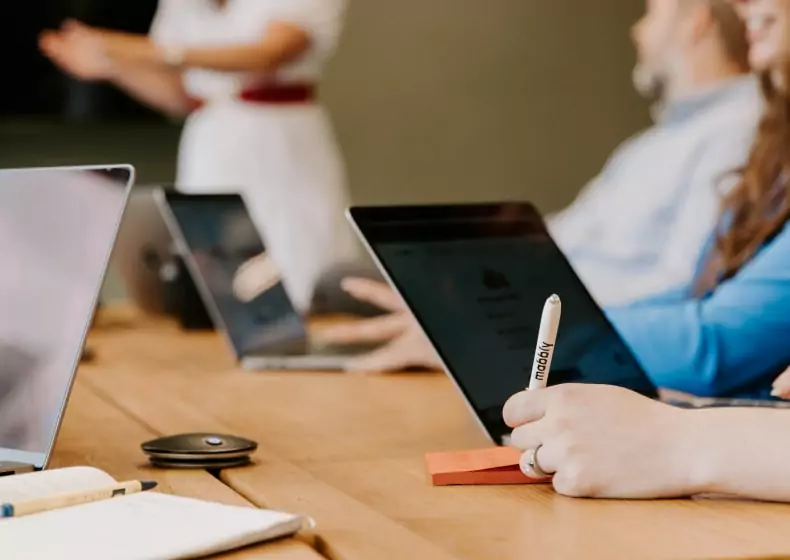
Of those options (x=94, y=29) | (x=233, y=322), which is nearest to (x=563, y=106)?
(x=94, y=29)

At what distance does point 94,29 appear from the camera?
333 cm

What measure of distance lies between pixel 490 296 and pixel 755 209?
562mm

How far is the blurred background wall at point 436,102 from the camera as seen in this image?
3.29 meters

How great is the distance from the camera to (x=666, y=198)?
2.42 metres

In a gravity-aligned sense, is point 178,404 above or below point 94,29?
below

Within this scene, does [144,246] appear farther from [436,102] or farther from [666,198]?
[436,102]

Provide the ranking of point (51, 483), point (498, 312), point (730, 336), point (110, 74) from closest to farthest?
point (51, 483), point (498, 312), point (730, 336), point (110, 74)

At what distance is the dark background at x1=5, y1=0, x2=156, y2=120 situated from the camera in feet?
10.7

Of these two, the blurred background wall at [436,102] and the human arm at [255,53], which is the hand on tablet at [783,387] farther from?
the blurred background wall at [436,102]

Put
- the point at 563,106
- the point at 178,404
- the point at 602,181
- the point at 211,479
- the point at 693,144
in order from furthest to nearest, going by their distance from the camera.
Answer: the point at 563,106 → the point at 602,181 → the point at 693,144 → the point at 178,404 → the point at 211,479

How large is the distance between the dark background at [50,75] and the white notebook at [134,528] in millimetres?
2694

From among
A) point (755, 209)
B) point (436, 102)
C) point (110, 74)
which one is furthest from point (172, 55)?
point (755, 209)

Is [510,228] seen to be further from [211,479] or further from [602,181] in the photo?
[602,181]

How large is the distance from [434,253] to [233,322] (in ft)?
1.79
